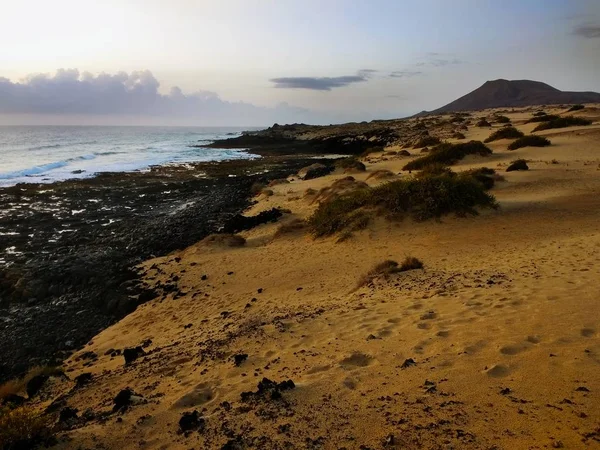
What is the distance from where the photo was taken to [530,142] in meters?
25.9

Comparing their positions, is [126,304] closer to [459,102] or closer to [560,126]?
[560,126]

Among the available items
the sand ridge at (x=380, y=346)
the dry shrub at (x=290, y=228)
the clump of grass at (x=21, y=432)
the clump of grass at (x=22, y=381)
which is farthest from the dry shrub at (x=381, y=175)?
the clump of grass at (x=21, y=432)

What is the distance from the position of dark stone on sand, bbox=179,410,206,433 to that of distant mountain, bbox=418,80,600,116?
5607 inches

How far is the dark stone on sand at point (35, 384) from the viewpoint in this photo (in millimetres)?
7039

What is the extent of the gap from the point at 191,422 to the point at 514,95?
161 m

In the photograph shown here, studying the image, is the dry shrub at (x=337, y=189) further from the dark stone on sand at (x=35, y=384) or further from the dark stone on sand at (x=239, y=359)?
the dark stone on sand at (x=35, y=384)

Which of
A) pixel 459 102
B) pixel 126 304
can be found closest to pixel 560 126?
pixel 126 304

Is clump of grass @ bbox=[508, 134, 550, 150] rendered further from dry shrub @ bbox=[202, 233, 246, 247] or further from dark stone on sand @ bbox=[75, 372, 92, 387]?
dark stone on sand @ bbox=[75, 372, 92, 387]

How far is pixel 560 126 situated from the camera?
31859 mm

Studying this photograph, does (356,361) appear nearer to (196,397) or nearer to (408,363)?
(408,363)

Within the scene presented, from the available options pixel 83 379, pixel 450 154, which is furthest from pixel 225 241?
pixel 450 154

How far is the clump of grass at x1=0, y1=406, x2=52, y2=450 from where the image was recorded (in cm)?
439

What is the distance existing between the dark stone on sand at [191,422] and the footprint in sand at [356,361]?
205 cm

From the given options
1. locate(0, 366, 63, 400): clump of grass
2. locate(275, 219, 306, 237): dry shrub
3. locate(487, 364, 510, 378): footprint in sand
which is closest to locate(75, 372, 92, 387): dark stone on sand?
locate(0, 366, 63, 400): clump of grass
